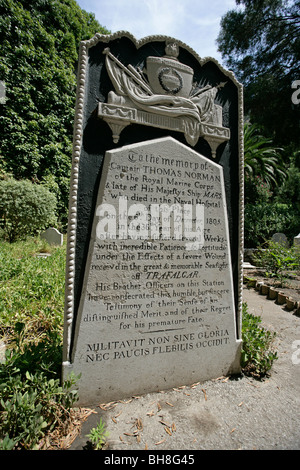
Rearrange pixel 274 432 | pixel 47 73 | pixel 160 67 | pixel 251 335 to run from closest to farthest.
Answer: pixel 274 432 < pixel 160 67 < pixel 251 335 < pixel 47 73

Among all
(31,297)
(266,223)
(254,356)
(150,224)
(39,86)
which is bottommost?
(254,356)

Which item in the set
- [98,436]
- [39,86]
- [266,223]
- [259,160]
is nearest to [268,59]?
[259,160]

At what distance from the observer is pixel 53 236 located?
9.17 m

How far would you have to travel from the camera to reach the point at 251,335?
273cm

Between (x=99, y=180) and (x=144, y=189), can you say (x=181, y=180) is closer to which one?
(x=144, y=189)

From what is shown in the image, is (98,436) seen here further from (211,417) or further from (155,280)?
(155,280)

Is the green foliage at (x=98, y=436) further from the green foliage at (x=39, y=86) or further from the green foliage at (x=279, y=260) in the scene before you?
the green foliage at (x=39, y=86)

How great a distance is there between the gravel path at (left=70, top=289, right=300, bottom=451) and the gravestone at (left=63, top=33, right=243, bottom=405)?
0.15 metres

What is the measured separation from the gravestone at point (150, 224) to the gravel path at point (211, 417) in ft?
0.48

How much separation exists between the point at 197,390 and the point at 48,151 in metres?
10.1

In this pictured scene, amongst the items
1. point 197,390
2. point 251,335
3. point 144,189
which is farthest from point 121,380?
point 144,189

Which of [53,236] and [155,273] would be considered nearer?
[155,273]

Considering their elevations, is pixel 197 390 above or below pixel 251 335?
below

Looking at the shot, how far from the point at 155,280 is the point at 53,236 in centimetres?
765
